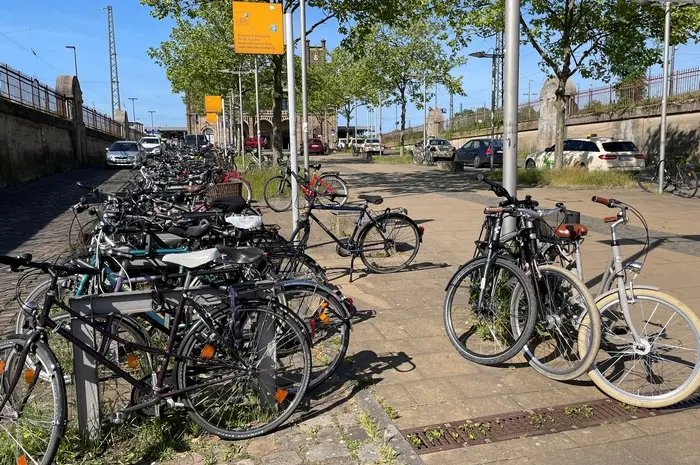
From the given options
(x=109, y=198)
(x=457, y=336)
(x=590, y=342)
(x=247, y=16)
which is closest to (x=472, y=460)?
(x=590, y=342)

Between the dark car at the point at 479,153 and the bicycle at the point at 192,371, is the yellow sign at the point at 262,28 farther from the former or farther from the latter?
the dark car at the point at 479,153

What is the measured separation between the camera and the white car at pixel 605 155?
63.0 ft

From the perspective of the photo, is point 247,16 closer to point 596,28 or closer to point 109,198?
point 109,198

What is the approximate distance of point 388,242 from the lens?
261 inches

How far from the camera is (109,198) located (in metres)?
5.98

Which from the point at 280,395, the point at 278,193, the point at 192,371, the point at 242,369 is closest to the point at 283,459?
the point at 280,395

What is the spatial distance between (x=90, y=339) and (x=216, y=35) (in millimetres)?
31117

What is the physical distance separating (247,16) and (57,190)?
1089 cm

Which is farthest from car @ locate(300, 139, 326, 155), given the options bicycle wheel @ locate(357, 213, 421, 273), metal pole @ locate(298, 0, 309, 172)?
bicycle wheel @ locate(357, 213, 421, 273)

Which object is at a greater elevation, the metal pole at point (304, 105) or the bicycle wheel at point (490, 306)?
the metal pole at point (304, 105)

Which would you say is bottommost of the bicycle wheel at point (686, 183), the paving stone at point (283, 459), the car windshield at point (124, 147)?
the paving stone at point (283, 459)

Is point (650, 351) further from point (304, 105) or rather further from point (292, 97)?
point (304, 105)

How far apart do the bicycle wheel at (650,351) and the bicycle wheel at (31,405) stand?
121 inches

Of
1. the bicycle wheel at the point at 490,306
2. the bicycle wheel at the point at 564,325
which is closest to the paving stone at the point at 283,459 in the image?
the bicycle wheel at the point at 490,306
